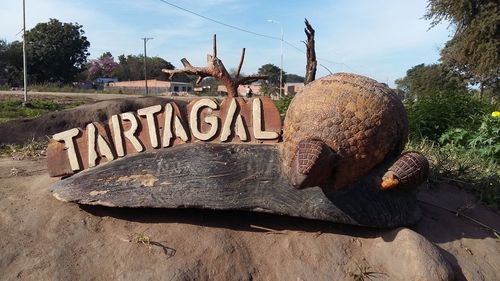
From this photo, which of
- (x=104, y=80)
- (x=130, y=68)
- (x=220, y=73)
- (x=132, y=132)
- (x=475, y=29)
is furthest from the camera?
(x=130, y=68)

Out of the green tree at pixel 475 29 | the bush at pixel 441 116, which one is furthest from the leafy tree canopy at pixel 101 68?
the bush at pixel 441 116

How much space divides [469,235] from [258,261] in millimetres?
1653

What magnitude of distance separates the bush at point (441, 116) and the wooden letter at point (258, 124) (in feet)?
13.9

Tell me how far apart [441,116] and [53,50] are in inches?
1662

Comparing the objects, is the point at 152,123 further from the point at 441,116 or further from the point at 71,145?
the point at 441,116

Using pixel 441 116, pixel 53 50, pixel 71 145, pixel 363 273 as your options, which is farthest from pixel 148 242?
pixel 53 50

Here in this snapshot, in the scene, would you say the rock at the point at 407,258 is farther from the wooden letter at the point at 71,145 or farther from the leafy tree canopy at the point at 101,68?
the leafy tree canopy at the point at 101,68

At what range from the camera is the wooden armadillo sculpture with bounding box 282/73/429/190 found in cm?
328

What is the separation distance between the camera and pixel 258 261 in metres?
3.39

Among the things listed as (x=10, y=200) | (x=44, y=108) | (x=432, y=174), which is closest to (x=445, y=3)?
(x=432, y=174)

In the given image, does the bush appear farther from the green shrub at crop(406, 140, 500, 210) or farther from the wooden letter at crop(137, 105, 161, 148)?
the wooden letter at crop(137, 105, 161, 148)

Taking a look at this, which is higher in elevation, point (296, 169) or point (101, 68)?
point (101, 68)

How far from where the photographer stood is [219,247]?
3.46m

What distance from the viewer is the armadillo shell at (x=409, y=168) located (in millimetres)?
3326
